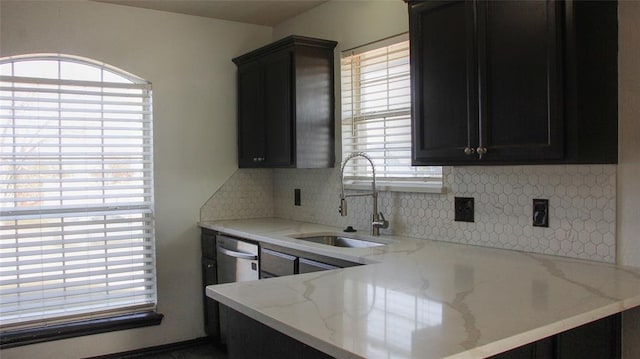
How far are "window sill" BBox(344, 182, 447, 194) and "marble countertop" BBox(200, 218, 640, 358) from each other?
531mm

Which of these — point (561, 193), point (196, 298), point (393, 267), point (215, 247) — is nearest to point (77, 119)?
point (215, 247)

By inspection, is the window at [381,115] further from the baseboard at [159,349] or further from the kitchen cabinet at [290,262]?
the baseboard at [159,349]

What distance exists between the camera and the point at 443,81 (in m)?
2.37

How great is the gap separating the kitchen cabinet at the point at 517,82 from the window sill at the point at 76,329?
2.43 metres

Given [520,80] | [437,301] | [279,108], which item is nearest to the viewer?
[437,301]

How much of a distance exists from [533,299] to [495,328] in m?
0.34

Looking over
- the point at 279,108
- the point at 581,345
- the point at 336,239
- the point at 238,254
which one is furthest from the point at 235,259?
the point at 581,345

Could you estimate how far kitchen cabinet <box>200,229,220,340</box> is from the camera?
12.6 ft

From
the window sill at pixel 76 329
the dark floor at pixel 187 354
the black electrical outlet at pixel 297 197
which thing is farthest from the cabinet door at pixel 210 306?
the black electrical outlet at pixel 297 197

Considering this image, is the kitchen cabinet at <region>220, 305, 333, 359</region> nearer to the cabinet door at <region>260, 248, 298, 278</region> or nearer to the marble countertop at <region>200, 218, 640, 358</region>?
the marble countertop at <region>200, 218, 640, 358</region>

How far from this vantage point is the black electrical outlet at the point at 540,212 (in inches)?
92.3

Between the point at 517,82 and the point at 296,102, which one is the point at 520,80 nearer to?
the point at 517,82

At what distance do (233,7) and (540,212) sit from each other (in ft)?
8.44

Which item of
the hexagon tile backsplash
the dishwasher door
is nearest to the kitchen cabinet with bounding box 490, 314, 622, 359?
the hexagon tile backsplash
